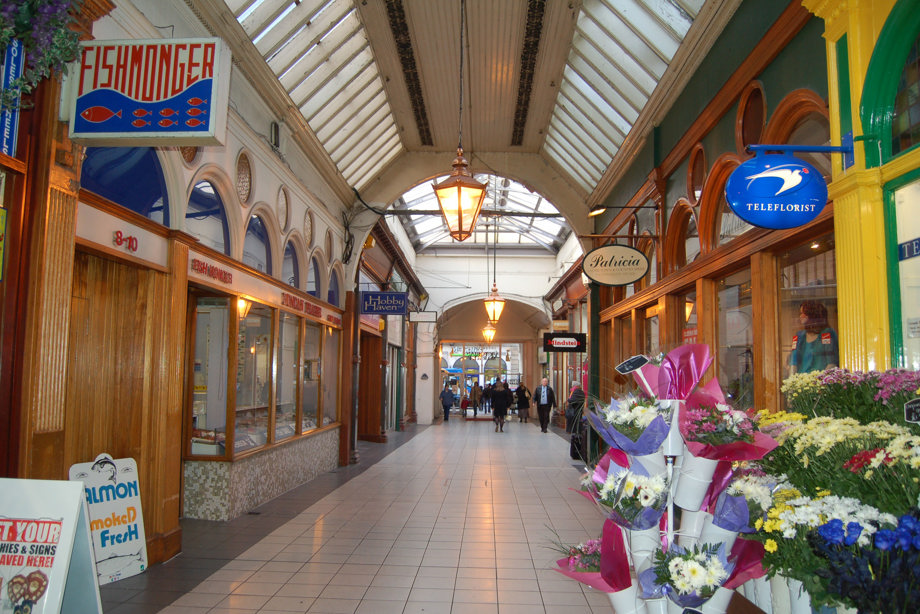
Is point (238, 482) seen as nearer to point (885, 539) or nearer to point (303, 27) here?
point (303, 27)

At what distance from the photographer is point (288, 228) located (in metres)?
9.07

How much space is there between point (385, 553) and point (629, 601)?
3888mm

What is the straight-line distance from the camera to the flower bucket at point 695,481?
2.41 meters

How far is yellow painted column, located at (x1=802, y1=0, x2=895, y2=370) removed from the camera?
362 centimetres

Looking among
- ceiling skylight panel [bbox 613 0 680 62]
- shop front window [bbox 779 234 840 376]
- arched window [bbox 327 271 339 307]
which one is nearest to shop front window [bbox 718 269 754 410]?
shop front window [bbox 779 234 840 376]

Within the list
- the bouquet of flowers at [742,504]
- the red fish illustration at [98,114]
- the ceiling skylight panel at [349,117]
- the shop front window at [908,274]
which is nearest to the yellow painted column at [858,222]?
the shop front window at [908,274]

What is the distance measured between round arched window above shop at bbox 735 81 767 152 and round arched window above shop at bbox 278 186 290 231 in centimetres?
541

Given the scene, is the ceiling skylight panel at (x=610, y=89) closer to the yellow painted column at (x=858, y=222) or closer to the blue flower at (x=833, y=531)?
the yellow painted column at (x=858, y=222)

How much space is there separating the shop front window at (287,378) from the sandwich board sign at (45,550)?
18.7 feet

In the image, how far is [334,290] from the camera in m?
11.9

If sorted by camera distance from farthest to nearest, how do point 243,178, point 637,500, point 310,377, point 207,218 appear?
1. point 310,377
2. point 243,178
3. point 207,218
4. point 637,500

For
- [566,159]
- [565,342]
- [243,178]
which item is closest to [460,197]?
[243,178]

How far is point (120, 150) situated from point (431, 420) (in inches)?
768

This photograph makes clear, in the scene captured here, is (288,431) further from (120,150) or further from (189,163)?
(120,150)
